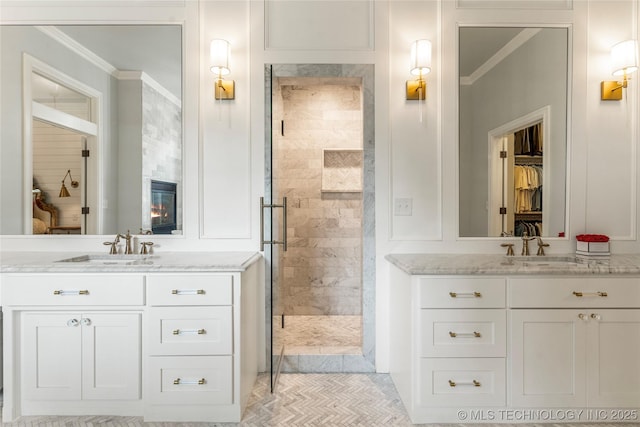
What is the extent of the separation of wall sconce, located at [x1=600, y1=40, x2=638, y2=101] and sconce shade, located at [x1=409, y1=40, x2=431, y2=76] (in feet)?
4.06

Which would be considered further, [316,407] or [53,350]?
[316,407]

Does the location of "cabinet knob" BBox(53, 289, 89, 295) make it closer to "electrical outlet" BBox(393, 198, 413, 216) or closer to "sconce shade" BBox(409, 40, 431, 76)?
"electrical outlet" BBox(393, 198, 413, 216)

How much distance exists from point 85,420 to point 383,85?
270 cm

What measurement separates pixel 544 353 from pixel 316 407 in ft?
4.20

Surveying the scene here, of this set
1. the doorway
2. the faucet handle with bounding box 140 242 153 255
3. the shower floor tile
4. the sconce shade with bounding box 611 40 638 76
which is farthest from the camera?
the doorway

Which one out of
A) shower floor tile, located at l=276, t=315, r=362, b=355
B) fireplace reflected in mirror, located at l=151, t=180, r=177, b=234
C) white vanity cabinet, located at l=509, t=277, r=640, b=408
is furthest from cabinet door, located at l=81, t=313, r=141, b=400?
white vanity cabinet, located at l=509, t=277, r=640, b=408

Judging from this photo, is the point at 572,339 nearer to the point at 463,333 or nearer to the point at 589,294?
the point at 589,294

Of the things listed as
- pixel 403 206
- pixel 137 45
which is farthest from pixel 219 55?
pixel 403 206

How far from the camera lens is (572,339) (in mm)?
1812

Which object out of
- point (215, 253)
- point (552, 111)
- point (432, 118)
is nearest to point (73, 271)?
point (215, 253)

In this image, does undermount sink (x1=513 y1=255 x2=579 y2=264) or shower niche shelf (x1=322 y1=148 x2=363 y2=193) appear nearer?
undermount sink (x1=513 y1=255 x2=579 y2=264)

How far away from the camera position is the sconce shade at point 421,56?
89.7 inches

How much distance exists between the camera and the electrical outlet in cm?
241

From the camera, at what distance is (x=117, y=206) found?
2.38 meters
